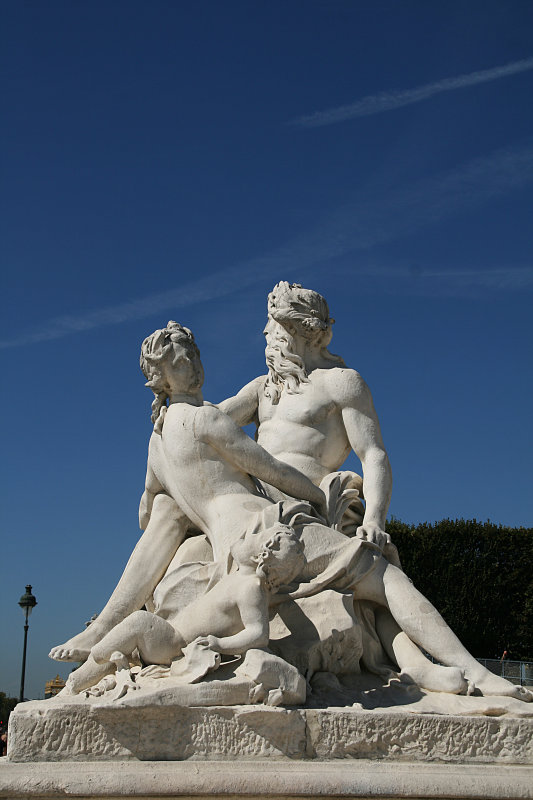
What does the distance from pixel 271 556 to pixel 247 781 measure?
1101 millimetres

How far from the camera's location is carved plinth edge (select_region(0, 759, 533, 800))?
3.78 meters

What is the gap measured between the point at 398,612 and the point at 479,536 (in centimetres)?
1751

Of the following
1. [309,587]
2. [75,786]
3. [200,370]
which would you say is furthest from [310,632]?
[200,370]

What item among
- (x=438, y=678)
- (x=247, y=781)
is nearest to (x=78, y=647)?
(x=247, y=781)

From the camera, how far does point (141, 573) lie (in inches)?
214

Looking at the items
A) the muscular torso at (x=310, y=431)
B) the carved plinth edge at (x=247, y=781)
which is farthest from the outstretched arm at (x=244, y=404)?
the carved plinth edge at (x=247, y=781)

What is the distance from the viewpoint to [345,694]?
14.8 feet

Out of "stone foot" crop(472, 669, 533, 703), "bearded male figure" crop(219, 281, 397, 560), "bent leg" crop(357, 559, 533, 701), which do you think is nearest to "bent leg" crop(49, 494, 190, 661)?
Result: "bearded male figure" crop(219, 281, 397, 560)

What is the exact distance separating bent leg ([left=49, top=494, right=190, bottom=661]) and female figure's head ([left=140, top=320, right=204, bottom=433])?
58 cm

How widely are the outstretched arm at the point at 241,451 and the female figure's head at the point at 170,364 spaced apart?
11.1 inches

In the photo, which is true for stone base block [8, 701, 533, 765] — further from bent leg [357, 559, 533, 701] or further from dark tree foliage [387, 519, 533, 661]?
dark tree foliage [387, 519, 533, 661]

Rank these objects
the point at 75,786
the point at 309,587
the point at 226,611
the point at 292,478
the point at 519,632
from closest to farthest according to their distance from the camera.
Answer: the point at 75,786 < the point at 226,611 < the point at 309,587 < the point at 292,478 < the point at 519,632

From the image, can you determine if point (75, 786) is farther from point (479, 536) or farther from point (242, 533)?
point (479, 536)

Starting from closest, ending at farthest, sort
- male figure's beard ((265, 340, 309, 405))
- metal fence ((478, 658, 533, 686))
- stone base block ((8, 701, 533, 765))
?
stone base block ((8, 701, 533, 765)) → male figure's beard ((265, 340, 309, 405)) → metal fence ((478, 658, 533, 686))
